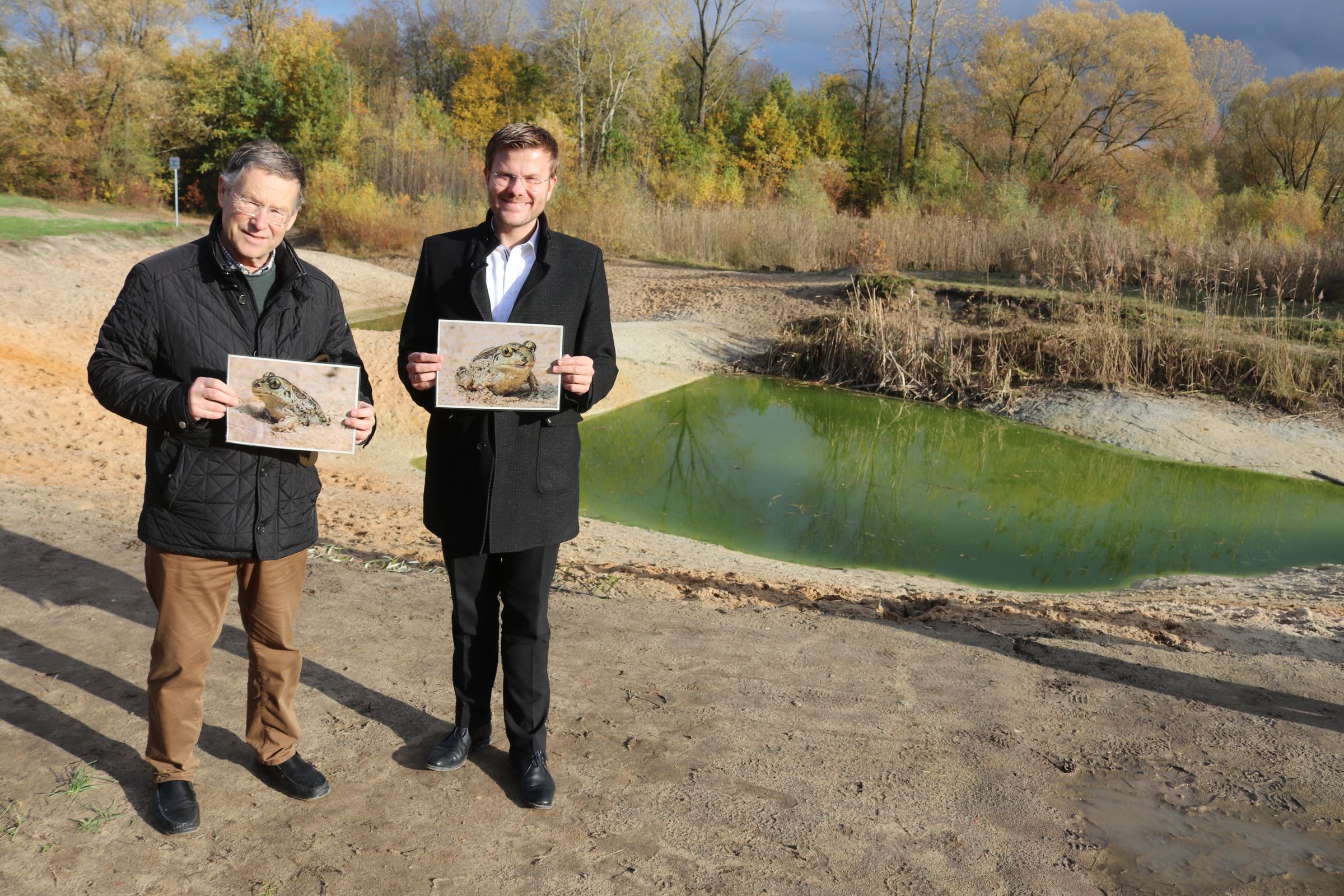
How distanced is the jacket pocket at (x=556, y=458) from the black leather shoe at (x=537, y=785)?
0.85 m

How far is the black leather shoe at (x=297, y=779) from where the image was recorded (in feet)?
9.76

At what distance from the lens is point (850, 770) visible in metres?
3.39

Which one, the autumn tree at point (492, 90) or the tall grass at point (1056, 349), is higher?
the autumn tree at point (492, 90)

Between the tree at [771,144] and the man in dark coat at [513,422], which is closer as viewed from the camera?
the man in dark coat at [513,422]

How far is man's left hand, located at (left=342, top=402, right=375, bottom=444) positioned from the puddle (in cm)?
241

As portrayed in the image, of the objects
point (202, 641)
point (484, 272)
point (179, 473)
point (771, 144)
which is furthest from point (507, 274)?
point (771, 144)

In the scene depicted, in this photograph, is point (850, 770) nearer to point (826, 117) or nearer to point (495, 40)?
point (826, 117)

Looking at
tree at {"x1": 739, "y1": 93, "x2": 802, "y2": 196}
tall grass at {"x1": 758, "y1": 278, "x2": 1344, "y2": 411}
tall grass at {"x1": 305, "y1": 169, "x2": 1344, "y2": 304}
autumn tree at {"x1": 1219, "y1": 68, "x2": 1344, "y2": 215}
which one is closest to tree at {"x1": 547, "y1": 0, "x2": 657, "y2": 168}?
tree at {"x1": 739, "y1": 93, "x2": 802, "y2": 196}

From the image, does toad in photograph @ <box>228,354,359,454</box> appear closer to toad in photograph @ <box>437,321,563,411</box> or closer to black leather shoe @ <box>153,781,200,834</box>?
toad in photograph @ <box>437,321,563,411</box>

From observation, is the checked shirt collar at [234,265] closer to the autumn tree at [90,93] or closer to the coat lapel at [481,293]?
the coat lapel at [481,293]

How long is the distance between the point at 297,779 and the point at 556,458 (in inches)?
49.5

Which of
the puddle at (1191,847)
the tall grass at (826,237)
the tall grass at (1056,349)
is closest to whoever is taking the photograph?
the puddle at (1191,847)

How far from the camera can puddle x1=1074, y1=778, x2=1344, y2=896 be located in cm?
286

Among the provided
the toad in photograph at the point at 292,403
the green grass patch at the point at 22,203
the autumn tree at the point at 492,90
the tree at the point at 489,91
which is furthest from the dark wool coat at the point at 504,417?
the autumn tree at the point at 492,90
